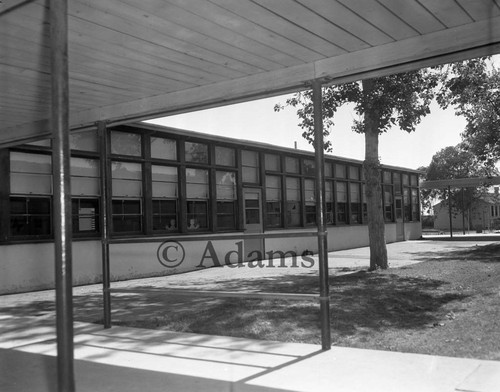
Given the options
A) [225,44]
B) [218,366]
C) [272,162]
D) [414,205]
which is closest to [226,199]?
[272,162]

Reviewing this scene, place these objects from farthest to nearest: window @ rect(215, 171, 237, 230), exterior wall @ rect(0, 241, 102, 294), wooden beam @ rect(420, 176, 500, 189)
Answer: wooden beam @ rect(420, 176, 500, 189), window @ rect(215, 171, 237, 230), exterior wall @ rect(0, 241, 102, 294)

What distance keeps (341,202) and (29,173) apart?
1562 centimetres

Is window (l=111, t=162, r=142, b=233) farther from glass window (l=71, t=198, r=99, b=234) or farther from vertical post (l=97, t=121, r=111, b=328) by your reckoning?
vertical post (l=97, t=121, r=111, b=328)

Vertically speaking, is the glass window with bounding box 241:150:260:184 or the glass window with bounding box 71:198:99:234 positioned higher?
the glass window with bounding box 241:150:260:184

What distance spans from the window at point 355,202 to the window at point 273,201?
593 cm

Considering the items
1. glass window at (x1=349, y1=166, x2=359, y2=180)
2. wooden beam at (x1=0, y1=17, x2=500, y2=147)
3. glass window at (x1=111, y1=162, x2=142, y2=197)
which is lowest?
glass window at (x1=111, y1=162, x2=142, y2=197)

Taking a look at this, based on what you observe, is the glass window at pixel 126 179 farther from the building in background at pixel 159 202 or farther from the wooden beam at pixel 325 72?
the wooden beam at pixel 325 72

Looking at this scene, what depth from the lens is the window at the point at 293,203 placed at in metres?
21.5

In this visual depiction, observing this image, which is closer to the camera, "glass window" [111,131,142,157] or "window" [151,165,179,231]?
"glass window" [111,131,142,157]

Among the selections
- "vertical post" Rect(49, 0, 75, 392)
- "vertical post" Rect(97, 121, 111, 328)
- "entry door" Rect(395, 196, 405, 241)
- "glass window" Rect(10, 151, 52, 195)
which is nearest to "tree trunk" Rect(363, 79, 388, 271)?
"vertical post" Rect(97, 121, 111, 328)

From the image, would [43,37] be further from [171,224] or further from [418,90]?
[171,224]

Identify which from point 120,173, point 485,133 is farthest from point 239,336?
point 485,133

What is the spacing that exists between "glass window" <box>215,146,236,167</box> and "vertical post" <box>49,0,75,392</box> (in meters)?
14.8

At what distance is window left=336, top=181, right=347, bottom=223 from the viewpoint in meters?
24.7
